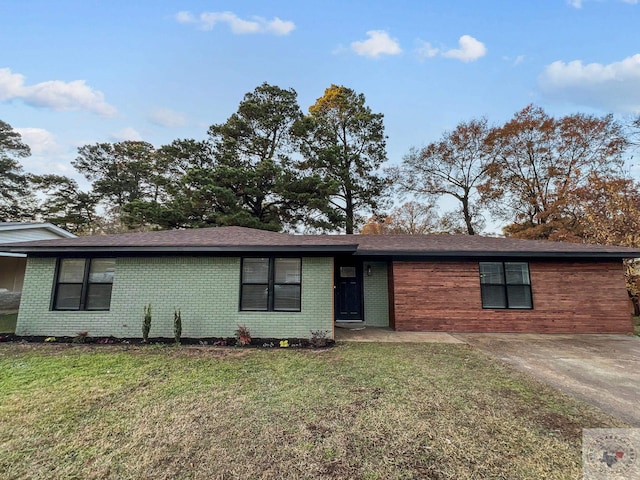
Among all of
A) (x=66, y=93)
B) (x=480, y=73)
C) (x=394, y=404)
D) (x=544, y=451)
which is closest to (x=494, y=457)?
(x=544, y=451)

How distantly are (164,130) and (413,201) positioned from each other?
1775cm

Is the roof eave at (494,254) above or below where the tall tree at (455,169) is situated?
below

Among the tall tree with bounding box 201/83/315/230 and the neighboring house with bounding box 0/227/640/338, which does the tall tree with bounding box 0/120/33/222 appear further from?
the neighboring house with bounding box 0/227/640/338

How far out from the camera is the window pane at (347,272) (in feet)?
30.3

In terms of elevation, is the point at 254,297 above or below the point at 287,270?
below

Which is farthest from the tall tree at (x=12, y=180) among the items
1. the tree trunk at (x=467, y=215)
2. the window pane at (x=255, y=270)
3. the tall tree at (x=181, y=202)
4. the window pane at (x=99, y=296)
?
the tree trunk at (x=467, y=215)

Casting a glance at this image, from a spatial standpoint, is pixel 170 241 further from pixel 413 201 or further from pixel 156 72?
pixel 413 201

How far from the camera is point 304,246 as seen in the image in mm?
6574

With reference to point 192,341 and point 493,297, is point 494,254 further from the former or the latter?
point 192,341

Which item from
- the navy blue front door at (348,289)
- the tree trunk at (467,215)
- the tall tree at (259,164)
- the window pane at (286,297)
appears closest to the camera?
the window pane at (286,297)

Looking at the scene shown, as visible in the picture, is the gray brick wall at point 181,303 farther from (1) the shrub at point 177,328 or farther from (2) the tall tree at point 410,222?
(2) the tall tree at point 410,222

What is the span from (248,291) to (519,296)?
7.78 m

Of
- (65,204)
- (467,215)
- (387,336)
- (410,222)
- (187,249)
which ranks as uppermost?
(65,204)

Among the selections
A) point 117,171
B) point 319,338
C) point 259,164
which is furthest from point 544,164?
point 117,171
